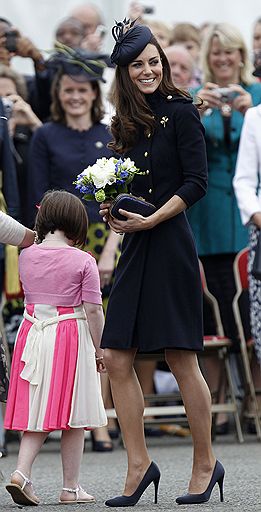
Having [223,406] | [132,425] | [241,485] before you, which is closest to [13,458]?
[223,406]

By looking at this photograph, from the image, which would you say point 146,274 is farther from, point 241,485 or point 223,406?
point 223,406

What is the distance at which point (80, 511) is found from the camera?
6035 millimetres

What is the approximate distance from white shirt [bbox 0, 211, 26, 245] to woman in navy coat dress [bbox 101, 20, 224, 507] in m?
0.43

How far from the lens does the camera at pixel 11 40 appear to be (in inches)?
391

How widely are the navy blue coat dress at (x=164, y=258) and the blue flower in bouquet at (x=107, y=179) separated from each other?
149 millimetres

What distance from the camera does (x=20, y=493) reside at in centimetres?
618

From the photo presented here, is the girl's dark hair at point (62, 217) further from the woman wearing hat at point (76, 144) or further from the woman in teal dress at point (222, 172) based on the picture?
the woman in teal dress at point (222, 172)

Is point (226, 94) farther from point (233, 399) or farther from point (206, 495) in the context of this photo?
point (206, 495)

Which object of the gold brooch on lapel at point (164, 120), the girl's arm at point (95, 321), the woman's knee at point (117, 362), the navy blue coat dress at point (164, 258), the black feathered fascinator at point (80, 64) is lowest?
the woman's knee at point (117, 362)

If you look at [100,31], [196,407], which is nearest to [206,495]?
[196,407]

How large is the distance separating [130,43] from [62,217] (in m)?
0.84

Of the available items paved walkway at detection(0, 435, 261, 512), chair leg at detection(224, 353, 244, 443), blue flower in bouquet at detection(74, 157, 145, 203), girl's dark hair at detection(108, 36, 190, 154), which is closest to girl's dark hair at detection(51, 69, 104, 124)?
chair leg at detection(224, 353, 244, 443)

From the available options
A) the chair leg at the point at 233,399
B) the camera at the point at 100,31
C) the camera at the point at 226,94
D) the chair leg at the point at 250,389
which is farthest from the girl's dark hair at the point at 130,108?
the camera at the point at 100,31

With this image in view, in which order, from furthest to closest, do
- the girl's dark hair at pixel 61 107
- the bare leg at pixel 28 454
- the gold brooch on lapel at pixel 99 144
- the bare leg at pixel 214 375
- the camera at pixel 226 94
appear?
1. the bare leg at pixel 214 375
2. the camera at pixel 226 94
3. the girl's dark hair at pixel 61 107
4. the gold brooch on lapel at pixel 99 144
5. the bare leg at pixel 28 454
